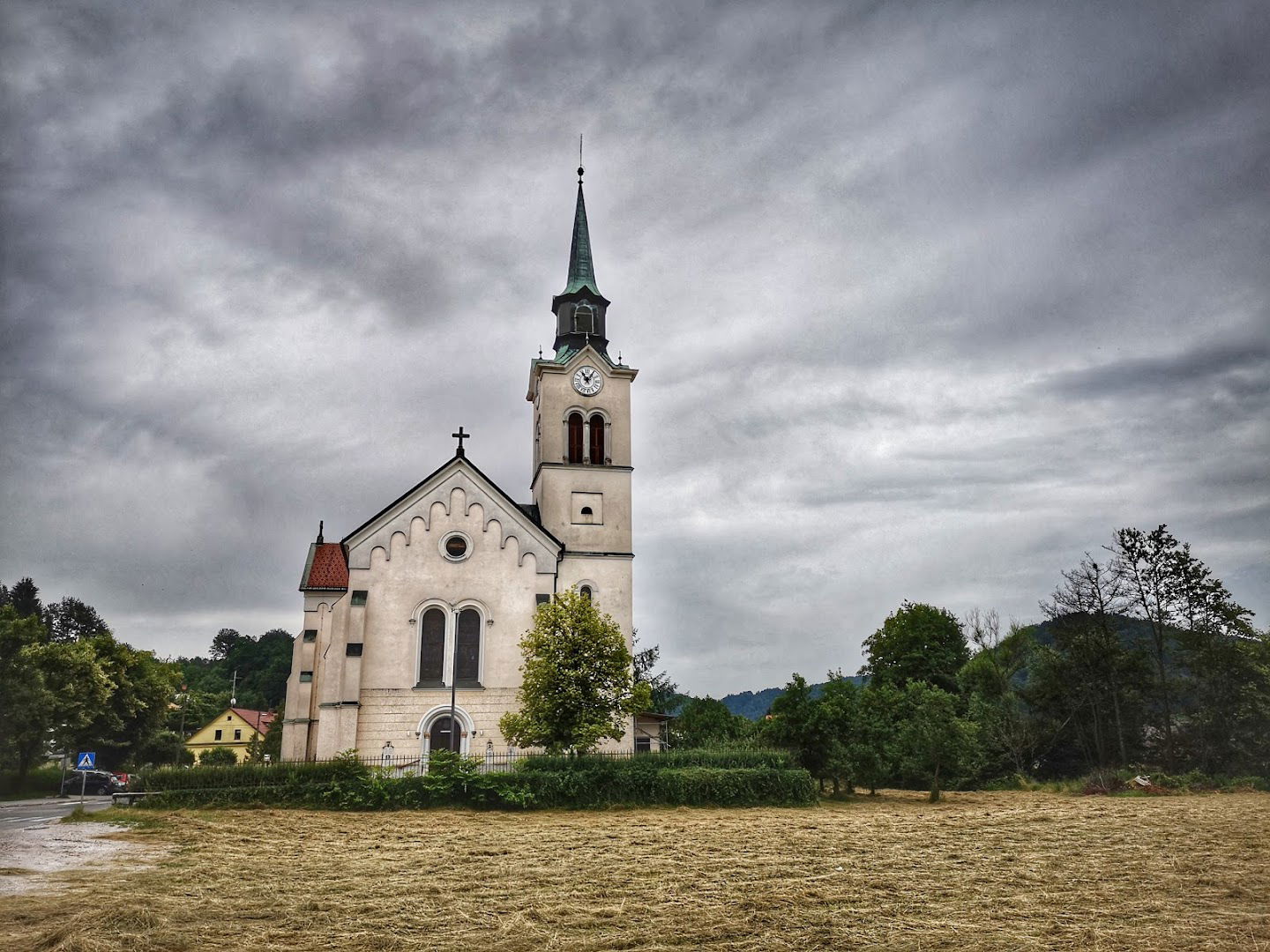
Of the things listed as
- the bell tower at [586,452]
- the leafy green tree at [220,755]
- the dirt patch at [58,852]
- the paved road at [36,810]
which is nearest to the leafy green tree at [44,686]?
the paved road at [36,810]

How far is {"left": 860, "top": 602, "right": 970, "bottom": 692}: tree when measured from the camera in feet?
193

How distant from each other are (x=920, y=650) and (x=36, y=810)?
48166 millimetres

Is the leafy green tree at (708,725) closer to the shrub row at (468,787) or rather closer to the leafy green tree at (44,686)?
the shrub row at (468,787)

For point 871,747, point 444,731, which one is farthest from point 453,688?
point 871,747

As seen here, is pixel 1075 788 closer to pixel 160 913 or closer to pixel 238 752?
pixel 160 913

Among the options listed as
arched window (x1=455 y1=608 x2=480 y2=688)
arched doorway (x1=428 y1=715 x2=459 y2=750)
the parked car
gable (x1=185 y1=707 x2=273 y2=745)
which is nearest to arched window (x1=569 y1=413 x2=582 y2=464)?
arched window (x1=455 y1=608 x2=480 y2=688)

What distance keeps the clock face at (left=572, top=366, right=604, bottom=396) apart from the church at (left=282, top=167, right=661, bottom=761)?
116mm

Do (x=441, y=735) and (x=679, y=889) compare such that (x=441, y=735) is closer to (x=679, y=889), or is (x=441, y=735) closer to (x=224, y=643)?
(x=679, y=889)

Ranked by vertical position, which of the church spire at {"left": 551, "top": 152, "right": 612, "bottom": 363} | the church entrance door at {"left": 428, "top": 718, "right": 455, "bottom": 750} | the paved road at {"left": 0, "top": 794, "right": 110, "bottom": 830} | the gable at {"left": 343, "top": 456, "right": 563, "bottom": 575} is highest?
the church spire at {"left": 551, "top": 152, "right": 612, "bottom": 363}

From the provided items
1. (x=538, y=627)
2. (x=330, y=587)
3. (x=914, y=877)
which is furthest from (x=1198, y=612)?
(x=330, y=587)

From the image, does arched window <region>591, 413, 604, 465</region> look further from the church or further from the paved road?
the paved road

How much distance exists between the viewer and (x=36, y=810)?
32.5 meters

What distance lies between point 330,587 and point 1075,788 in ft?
106

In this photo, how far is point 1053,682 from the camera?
45.4 meters
